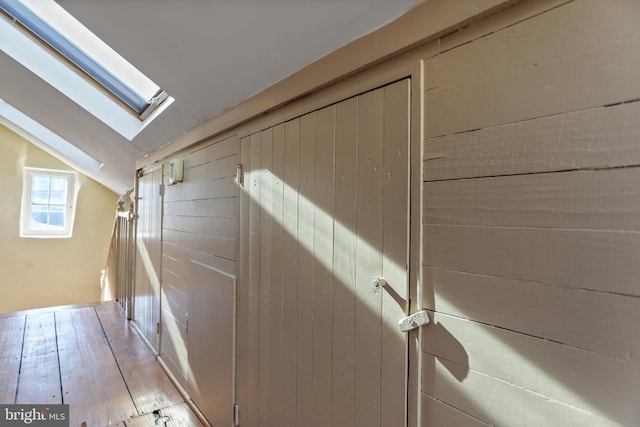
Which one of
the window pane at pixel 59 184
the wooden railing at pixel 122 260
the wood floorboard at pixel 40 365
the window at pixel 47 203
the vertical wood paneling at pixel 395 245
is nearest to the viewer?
the vertical wood paneling at pixel 395 245

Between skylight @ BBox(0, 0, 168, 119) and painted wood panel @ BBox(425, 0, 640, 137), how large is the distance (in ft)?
6.02

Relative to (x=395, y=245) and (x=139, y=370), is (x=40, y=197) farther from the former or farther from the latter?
(x=395, y=245)

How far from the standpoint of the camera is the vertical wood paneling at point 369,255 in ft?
2.73

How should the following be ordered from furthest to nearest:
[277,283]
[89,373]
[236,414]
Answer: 1. [89,373]
2. [236,414]
3. [277,283]

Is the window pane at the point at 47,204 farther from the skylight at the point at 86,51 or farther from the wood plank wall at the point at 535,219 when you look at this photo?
the wood plank wall at the point at 535,219

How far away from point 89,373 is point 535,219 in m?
2.92

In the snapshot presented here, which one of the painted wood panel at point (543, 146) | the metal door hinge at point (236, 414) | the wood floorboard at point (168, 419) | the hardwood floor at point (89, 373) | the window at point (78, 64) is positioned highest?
the window at point (78, 64)

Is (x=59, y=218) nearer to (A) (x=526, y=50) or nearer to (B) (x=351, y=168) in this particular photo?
(B) (x=351, y=168)

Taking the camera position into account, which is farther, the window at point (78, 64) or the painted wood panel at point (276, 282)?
the window at point (78, 64)

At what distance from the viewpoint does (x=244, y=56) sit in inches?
47.1

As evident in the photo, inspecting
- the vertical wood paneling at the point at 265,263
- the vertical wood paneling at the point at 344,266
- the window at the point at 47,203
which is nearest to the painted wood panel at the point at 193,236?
the vertical wood paneling at the point at 265,263

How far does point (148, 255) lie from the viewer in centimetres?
282
